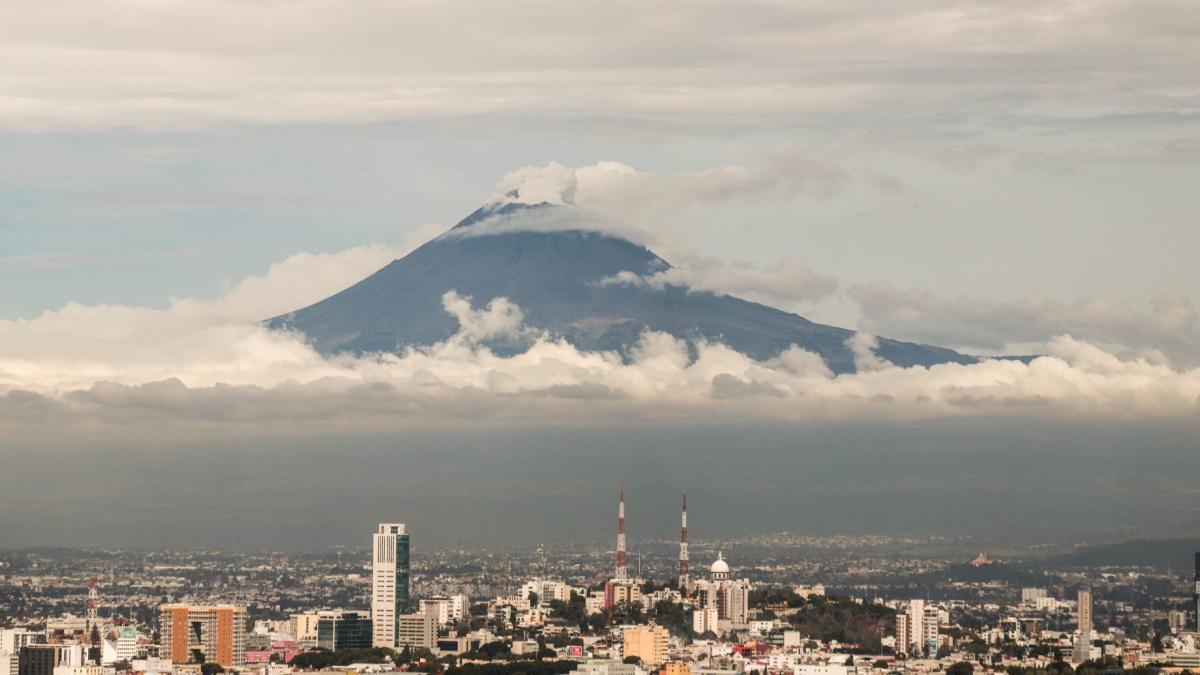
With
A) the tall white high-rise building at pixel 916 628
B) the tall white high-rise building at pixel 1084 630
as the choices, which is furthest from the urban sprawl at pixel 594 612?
the tall white high-rise building at pixel 1084 630

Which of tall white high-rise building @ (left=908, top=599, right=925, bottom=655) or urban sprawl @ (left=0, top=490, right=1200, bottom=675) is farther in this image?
tall white high-rise building @ (left=908, top=599, right=925, bottom=655)

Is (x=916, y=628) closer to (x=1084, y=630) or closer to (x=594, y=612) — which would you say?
(x=1084, y=630)

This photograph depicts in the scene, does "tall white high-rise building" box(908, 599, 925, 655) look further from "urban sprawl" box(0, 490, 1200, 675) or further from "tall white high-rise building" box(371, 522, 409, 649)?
"tall white high-rise building" box(371, 522, 409, 649)

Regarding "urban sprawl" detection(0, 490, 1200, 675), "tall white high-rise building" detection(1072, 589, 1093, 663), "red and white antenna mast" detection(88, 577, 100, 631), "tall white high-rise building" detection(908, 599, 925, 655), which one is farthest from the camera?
"red and white antenna mast" detection(88, 577, 100, 631)

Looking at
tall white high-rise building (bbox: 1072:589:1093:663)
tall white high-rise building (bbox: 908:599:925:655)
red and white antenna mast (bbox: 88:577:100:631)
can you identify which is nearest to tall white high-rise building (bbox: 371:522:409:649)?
red and white antenna mast (bbox: 88:577:100:631)

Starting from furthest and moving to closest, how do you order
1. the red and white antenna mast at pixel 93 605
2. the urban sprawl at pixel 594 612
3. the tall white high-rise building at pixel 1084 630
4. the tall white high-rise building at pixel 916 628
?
the red and white antenna mast at pixel 93 605, the tall white high-rise building at pixel 916 628, the tall white high-rise building at pixel 1084 630, the urban sprawl at pixel 594 612

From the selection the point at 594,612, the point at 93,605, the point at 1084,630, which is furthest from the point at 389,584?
the point at 1084,630

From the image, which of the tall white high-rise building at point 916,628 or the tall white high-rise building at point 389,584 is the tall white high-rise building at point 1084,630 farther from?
the tall white high-rise building at point 389,584

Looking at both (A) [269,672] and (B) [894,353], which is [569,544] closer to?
(B) [894,353]
